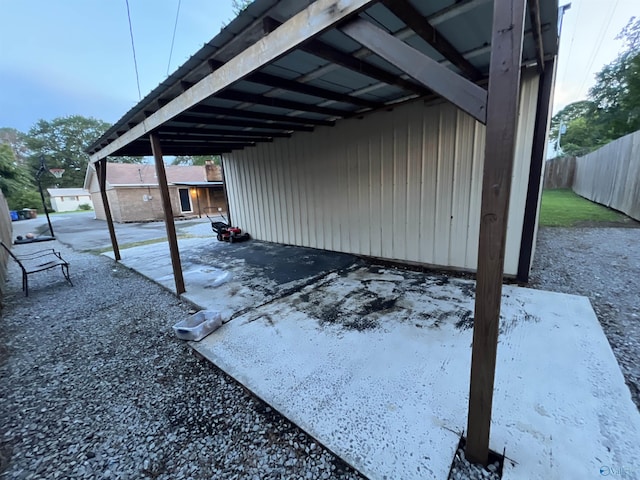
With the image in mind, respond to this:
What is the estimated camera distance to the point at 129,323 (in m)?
3.08

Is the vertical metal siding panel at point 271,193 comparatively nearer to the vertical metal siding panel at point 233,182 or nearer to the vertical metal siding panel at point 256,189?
the vertical metal siding panel at point 256,189

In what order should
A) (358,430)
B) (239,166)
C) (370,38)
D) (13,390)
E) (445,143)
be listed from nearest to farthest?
(370,38) < (358,430) < (13,390) < (445,143) < (239,166)

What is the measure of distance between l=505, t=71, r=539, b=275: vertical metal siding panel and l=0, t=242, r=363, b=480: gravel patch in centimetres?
342

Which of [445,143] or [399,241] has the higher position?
[445,143]

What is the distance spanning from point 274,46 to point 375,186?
10.4ft

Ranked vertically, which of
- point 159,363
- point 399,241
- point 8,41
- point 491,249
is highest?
point 8,41

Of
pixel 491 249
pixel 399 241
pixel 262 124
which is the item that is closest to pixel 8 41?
pixel 262 124

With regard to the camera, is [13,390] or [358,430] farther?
[13,390]

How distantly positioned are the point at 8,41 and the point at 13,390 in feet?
108

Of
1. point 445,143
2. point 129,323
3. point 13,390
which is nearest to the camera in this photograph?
point 13,390

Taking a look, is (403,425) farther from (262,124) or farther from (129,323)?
(262,124)

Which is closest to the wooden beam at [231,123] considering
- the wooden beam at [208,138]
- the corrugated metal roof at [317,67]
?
the corrugated metal roof at [317,67]

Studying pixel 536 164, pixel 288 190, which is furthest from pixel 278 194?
pixel 536 164

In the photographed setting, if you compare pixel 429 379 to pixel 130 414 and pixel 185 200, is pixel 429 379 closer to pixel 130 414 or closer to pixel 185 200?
pixel 130 414
